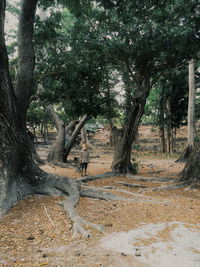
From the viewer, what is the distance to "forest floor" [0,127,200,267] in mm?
2736

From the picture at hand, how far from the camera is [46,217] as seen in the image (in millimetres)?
4086

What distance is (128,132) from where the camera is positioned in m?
9.16

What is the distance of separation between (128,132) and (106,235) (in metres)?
5.99

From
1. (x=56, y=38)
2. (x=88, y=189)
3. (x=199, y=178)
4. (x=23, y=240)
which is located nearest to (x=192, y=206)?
(x=199, y=178)

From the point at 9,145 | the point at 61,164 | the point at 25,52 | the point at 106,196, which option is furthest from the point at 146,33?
the point at 61,164

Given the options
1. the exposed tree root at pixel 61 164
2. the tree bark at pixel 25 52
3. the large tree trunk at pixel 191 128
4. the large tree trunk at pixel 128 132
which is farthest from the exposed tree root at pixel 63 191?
the large tree trunk at pixel 191 128

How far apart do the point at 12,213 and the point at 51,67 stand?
208 inches

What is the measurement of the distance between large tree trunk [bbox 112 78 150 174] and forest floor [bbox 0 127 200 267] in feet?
13.7

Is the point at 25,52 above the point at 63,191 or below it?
above

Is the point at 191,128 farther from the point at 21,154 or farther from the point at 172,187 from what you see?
the point at 21,154

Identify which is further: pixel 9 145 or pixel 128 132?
pixel 128 132

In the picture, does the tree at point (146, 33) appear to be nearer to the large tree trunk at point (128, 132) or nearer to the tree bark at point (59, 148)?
the large tree trunk at point (128, 132)

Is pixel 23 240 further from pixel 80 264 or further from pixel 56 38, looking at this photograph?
pixel 56 38

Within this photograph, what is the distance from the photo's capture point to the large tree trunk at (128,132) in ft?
28.2
